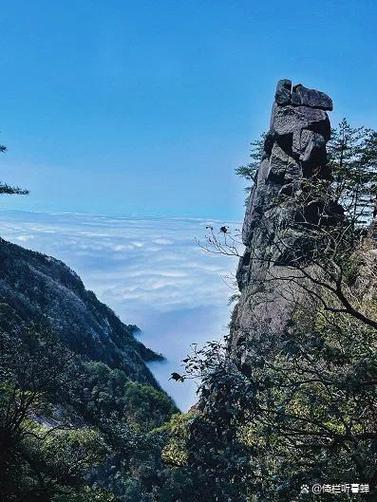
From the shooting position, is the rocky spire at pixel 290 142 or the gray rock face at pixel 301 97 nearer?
the rocky spire at pixel 290 142

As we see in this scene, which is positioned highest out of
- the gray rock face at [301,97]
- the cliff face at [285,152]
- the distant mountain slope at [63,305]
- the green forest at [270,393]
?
the distant mountain slope at [63,305]

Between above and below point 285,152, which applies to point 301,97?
above

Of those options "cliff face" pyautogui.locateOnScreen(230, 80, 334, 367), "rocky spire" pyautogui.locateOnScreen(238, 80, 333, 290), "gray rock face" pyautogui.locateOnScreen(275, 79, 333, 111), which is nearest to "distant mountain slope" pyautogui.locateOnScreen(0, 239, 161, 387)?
"cliff face" pyautogui.locateOnScreen(230, 80, 334, 367)

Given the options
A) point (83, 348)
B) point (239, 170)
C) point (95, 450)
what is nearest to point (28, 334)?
point (95, 450)

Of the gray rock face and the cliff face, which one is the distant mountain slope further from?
the gray rock face

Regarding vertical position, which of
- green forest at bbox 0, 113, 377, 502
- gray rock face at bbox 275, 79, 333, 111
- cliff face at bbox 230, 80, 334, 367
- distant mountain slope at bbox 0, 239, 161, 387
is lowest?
green forest at bbox 0, 113, 377, 502

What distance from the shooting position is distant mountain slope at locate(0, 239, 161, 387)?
345 ft

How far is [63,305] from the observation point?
393 feet

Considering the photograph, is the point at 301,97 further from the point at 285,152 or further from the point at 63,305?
the point at 63,305

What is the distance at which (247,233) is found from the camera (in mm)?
53031

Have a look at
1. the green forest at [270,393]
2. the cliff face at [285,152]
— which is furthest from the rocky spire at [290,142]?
the green forest at [270,393]

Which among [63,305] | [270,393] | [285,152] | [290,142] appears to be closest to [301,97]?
[290,142]

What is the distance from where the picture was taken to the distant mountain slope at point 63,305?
105125 millimetres

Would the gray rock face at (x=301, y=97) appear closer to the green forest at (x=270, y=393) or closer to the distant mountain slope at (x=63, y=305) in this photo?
the green forest at (x=270, y=393)
